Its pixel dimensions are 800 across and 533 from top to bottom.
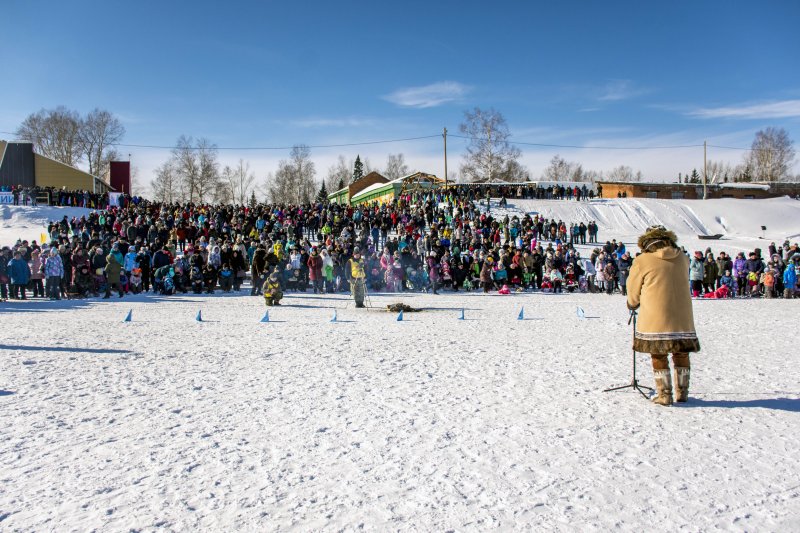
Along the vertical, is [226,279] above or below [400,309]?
above

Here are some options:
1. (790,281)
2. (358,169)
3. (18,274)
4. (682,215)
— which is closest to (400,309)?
(18,274)

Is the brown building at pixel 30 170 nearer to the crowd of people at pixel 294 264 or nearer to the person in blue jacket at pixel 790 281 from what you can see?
the crowd of people at pixel 294 264

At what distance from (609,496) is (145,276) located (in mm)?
15995

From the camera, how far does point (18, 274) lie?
14.6 metres

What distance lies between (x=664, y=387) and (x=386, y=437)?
2703mm

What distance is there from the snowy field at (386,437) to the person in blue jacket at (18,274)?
692 cm

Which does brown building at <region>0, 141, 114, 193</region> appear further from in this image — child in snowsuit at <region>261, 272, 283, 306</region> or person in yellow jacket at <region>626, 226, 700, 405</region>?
person in yellow jacket at <region>626, 226, 700, 405</region>

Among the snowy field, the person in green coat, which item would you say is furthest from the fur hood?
the person in green coat

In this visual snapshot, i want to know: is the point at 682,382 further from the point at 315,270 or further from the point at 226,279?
the point at 226,279

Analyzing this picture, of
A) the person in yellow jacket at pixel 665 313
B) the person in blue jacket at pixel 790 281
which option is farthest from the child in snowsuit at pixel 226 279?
the person in blue jacket at pixel 790 281

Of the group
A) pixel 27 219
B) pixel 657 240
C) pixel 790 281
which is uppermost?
pixel 27 219

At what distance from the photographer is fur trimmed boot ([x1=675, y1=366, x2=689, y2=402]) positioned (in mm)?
5477

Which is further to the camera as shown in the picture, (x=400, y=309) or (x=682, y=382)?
(x=400, y=309)

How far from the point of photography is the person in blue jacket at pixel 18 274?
14.5 m
